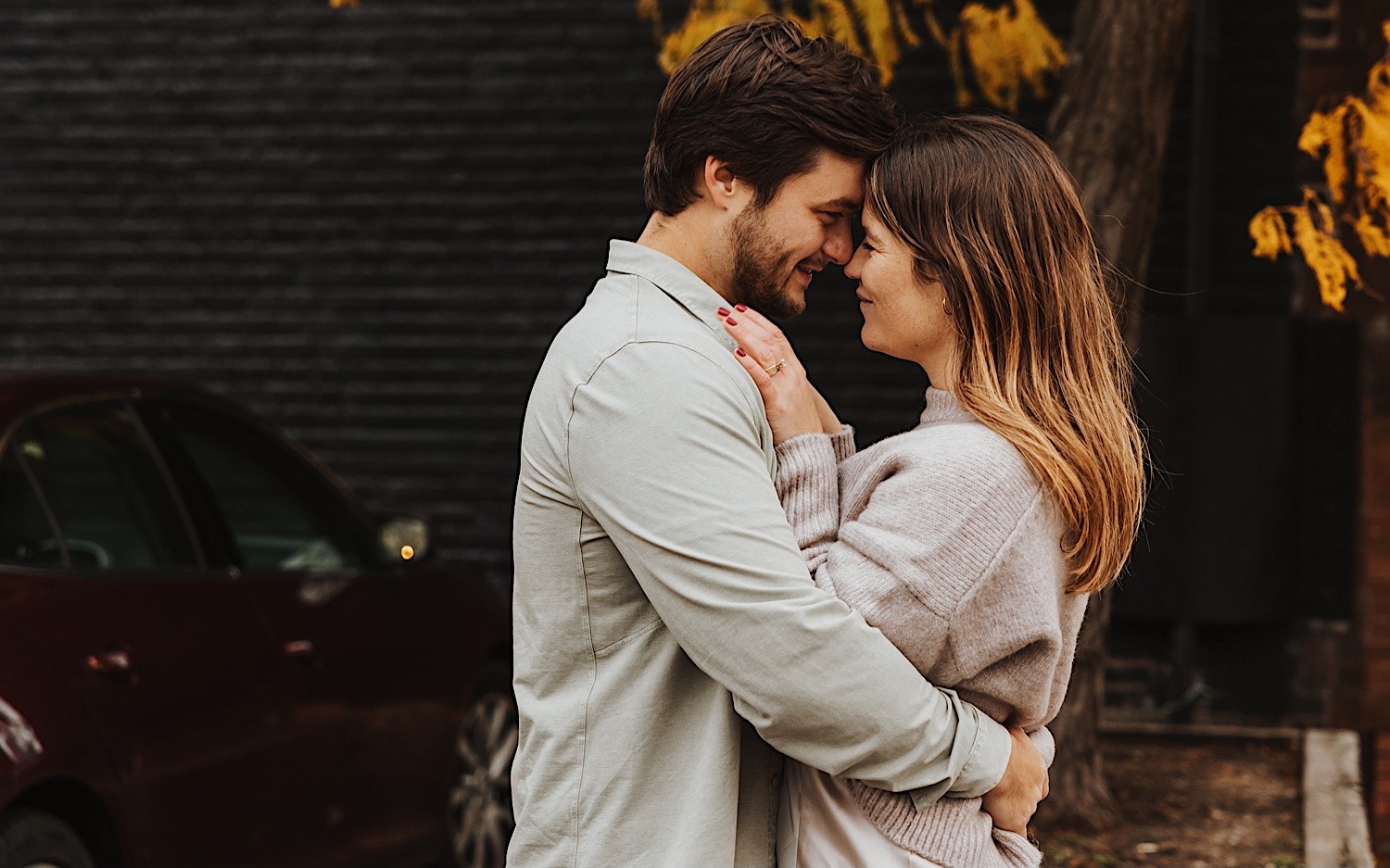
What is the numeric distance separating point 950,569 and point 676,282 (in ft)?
1.96

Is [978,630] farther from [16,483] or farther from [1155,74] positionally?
[1155,74]

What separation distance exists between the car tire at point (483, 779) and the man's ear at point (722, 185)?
3391 mm

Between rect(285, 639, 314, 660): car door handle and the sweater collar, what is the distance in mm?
2799

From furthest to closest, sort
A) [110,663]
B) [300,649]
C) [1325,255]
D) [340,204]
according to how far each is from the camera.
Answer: [340,204] < [1325,255] < [300,649] < [110,663]

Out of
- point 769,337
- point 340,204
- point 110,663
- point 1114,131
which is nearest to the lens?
point 769,337

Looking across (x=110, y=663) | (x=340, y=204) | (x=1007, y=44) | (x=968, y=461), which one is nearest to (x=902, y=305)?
(x=968, y=461)

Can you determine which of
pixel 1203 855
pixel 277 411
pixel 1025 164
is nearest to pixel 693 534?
pixel 1025 164

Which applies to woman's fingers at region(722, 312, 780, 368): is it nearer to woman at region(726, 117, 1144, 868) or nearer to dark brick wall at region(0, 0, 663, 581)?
woman at region(726, 117, 1144, 868)

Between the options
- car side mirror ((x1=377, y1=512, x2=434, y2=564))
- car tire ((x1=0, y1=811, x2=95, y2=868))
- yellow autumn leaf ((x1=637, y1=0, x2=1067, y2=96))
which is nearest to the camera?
car tire ((x1=0, y1=811, x2=95, y2=868))

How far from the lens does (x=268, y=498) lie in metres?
5.18

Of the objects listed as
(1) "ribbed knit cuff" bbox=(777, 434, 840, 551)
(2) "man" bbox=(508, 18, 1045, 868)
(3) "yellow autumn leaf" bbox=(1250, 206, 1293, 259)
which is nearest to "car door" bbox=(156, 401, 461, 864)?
(2) "man" bbox=(508, 18, 1045, 868)

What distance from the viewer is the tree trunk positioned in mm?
5559

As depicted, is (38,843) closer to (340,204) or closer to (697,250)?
(697,250)

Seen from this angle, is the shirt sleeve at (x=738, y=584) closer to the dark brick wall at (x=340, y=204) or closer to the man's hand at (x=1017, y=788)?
the man's hand at (x=1017, y=788)
